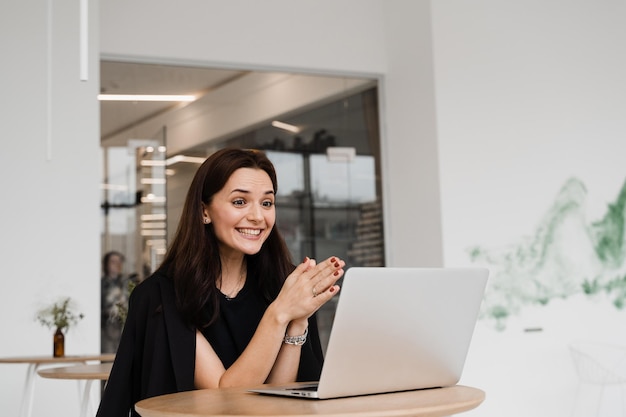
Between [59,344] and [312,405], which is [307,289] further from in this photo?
[59,344]

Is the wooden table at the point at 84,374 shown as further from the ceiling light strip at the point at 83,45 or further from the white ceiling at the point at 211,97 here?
the white ceiling at the point at 211,97

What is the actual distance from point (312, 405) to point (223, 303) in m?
0.66

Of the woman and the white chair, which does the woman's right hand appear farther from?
the white chair

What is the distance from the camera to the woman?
206 cm

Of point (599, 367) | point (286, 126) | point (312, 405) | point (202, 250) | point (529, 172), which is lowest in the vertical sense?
point (599, 367)

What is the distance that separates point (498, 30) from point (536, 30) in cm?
34

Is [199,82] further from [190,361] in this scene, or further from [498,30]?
[190,361]

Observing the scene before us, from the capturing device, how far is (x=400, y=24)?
743cm

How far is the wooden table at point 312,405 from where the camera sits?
1553mm

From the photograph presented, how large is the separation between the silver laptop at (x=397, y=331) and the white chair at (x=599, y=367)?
475 centimetres

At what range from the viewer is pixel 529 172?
705 centimetres

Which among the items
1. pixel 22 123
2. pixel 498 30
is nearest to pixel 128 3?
pixel 22 123

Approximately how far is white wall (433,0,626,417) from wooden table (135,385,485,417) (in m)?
5.06

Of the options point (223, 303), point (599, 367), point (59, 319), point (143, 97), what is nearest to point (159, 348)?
point (223, 303)
